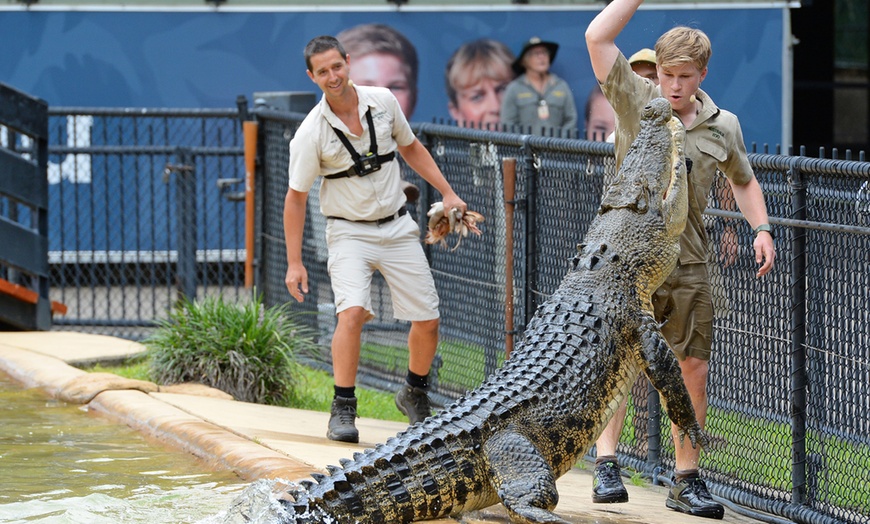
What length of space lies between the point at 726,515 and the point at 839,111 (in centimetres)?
1555

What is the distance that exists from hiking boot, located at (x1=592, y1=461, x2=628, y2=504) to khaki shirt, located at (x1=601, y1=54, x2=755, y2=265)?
2.86 ft

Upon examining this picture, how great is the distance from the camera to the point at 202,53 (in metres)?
11.2

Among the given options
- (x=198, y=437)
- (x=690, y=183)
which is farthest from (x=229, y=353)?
(x=690, y=183)

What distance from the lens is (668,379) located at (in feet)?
14.6

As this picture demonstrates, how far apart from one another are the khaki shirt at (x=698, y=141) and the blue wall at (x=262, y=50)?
658 cm

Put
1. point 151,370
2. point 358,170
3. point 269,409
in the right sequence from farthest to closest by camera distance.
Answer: point 151,370 < point 269,409 < point 358,170

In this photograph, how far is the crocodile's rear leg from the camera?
13.4ft

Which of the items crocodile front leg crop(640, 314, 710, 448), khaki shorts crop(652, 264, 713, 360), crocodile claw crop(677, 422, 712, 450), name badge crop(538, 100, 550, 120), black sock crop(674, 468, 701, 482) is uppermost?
name badge crop(538, 100, 550, 120)

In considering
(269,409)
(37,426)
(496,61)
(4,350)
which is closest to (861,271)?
(269,409)

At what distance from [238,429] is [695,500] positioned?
220 cm

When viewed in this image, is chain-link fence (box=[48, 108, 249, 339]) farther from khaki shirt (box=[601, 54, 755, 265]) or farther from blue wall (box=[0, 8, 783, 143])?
khaki shirt (box=[601, 54, 755, 265])

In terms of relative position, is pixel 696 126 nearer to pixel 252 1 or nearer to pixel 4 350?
pixel 4 350

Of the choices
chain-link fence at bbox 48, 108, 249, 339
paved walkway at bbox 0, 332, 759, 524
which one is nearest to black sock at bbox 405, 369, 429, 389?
paved walkway at bbox 0, 332, 759, 524

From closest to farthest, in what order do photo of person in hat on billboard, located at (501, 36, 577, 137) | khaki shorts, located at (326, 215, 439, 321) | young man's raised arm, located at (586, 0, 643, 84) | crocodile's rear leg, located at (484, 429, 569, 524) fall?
1. crocodile's rear leg, located at (484, 429, 569, 524)
2. young man's raised arm, located at (586, 0, 643, 84)
3. khaki shorts, located at (326, 215, 439, 321)
4. photo of person in hat on billboard, located at (501, 36, 577, 137)
